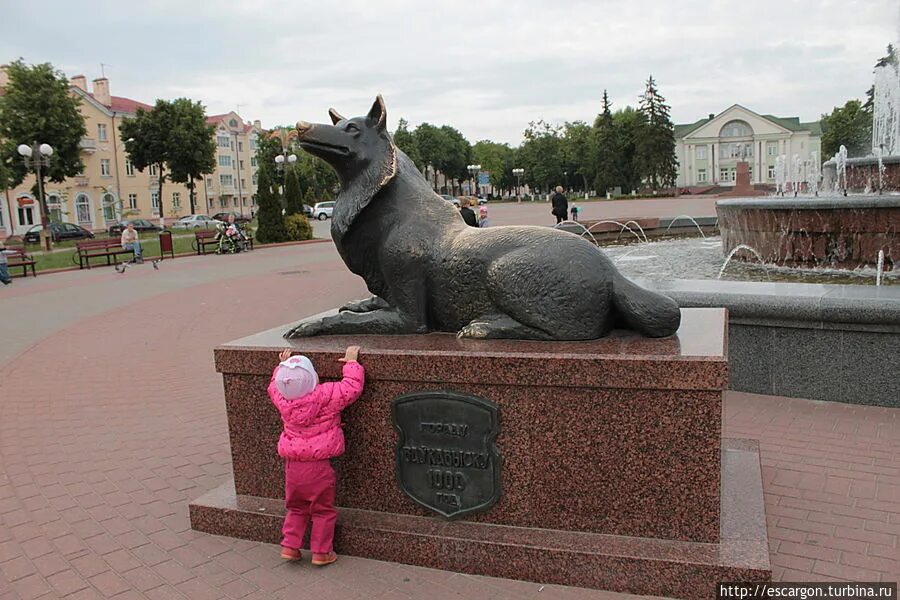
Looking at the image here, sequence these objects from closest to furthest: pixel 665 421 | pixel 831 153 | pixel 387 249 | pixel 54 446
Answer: pixel 665 421
pixel 387 249
pixel 54 446
pixel 831 153

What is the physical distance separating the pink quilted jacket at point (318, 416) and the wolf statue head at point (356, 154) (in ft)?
2.98

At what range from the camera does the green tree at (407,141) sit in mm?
77963

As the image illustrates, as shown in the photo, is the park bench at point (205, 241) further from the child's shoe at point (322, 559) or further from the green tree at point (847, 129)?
the green tree at point (847, 129)

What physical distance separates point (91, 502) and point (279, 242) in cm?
2588

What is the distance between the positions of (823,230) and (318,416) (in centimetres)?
776

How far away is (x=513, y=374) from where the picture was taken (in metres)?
3.23

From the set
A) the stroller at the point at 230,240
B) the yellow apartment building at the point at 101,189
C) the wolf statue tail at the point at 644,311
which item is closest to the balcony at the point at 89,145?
the yellow apartment building at the point at 101,189

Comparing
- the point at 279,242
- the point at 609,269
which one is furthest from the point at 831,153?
the point at 609,269

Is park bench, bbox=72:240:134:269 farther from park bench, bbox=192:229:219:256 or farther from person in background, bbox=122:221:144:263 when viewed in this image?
park bench, bbox=192:229:219:256

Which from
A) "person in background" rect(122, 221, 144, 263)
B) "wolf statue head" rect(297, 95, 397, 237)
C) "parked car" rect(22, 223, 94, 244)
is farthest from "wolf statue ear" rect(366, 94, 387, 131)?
"parked car" rect(22, 223, 94, 244)

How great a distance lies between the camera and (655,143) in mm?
70250

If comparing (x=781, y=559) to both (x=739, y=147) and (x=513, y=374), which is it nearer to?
(x=513, y=374)

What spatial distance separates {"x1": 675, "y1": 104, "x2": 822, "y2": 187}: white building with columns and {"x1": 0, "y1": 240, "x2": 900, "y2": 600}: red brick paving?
86.2 metres

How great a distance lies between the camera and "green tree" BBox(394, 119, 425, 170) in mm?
77963
